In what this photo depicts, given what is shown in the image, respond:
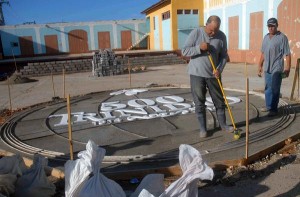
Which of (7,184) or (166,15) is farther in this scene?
(166,15)

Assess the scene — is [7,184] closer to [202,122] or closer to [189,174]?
[189,174]

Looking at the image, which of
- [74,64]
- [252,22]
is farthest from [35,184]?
[74,64]

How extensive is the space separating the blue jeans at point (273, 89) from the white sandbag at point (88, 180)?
13.0 feet

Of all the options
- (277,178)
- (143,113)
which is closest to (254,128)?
(277,178)

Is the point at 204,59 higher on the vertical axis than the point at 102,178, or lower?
higher

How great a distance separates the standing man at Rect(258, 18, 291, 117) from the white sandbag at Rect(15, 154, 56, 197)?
167 inches

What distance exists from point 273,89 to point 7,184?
15.2 ft

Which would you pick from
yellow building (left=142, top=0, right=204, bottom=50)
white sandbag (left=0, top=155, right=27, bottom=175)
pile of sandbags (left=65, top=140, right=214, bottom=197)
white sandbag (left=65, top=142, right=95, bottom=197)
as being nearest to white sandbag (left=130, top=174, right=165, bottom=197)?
pile of sandbags (left=65, top=140, right=214, bottom=197)

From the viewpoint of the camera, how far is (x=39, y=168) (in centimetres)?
320

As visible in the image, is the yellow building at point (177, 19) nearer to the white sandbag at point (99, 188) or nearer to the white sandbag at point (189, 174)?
the white sandbag at point (189, 174)

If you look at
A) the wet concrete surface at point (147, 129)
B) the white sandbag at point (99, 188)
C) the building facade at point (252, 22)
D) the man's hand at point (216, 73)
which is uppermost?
the building facade at point (252, 22)

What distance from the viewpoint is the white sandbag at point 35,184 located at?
3.07 m

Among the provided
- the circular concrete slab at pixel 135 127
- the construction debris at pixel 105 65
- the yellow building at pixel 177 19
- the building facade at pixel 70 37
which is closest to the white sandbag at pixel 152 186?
the circular concrete slab at pixel 135 127

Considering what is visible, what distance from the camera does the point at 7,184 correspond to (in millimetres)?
2951
